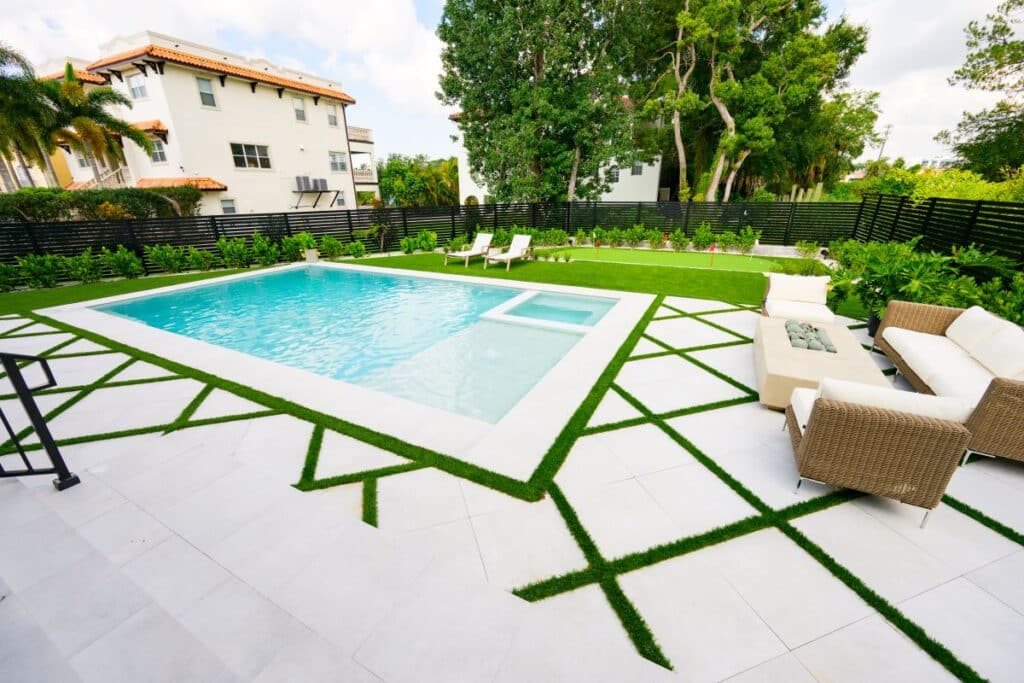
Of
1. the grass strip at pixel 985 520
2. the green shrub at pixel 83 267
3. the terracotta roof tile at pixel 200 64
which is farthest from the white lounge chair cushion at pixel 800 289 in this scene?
the terracotta roof tile at pixel 200 64

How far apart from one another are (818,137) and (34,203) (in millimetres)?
33131

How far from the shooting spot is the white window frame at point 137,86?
50.9 feet

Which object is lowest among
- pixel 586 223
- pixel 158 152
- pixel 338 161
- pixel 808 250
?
pixel 808 250

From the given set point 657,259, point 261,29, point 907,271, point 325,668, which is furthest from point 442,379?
point 261,29

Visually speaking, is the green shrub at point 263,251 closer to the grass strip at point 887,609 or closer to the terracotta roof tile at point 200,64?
the terracotta roof tile at point 200,64

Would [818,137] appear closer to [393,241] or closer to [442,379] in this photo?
[393,241]

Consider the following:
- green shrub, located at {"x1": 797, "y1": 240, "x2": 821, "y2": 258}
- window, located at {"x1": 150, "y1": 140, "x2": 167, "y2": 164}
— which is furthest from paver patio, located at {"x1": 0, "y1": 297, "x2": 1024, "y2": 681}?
window, located at {"x1": 150, "y1": 140, "x2": 167, "y2": 164}

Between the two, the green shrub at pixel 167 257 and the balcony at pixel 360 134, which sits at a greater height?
the balcony at pixel 360 134

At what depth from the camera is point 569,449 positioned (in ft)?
10.4

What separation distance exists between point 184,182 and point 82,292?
9.61 meters

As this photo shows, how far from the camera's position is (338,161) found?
21594 mm

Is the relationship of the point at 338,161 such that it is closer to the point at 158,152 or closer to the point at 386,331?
the point at 158,152

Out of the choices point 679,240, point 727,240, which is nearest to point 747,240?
point 727,240

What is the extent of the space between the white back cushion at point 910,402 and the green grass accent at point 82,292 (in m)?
11.9
